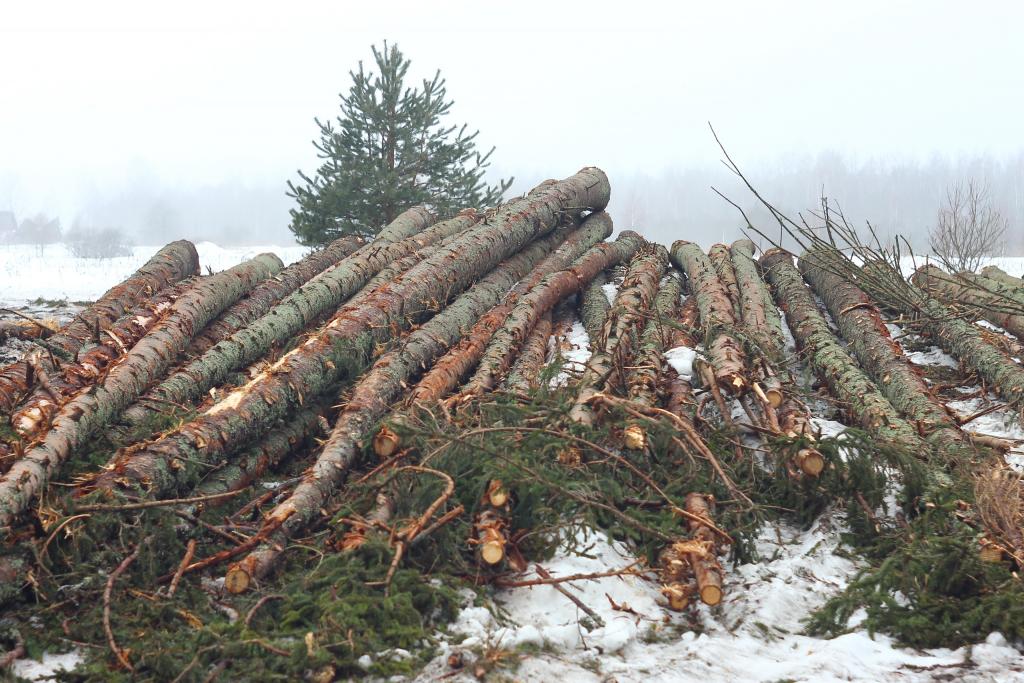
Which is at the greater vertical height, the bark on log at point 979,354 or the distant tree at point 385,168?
the distant tree at point 385,168

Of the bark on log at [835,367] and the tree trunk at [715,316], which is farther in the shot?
the tree trunk at [715,316]

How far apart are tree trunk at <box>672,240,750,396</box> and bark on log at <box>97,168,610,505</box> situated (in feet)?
5.88

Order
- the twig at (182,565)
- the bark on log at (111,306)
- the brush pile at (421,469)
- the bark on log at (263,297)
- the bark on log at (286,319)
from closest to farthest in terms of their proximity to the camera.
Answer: the brush pile at (421,469) → the twig at (182,565) → the bark on log at (111,306) → the bark on log at (286,319) → the bark on log at (263,297)

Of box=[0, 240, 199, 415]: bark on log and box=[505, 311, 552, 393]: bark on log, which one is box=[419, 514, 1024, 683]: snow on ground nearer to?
box=[505, 311, 552, 393]: bark on log

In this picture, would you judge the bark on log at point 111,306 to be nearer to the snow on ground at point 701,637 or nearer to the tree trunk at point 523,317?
the tree trunk at point 523,317

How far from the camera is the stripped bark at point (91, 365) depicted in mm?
4712

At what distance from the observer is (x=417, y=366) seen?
6281 mm

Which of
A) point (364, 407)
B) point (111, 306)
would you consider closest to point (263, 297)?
point (111, 306)

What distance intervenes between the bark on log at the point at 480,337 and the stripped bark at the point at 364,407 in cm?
16

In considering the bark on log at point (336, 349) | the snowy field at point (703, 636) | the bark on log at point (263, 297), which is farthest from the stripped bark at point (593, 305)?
the snowy field at point (703, 636)

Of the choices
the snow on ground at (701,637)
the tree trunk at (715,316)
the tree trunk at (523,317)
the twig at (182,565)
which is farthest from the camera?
the tree trunk at (523,317)

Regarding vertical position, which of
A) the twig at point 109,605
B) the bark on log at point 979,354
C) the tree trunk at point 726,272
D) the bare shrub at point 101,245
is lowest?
the twig at point 109,605

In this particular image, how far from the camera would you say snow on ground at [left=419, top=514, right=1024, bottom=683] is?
9.60ft

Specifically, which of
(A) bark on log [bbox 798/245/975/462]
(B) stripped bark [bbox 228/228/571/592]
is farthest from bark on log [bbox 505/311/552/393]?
(A) bark on log [bbox 798/245/975/462]
